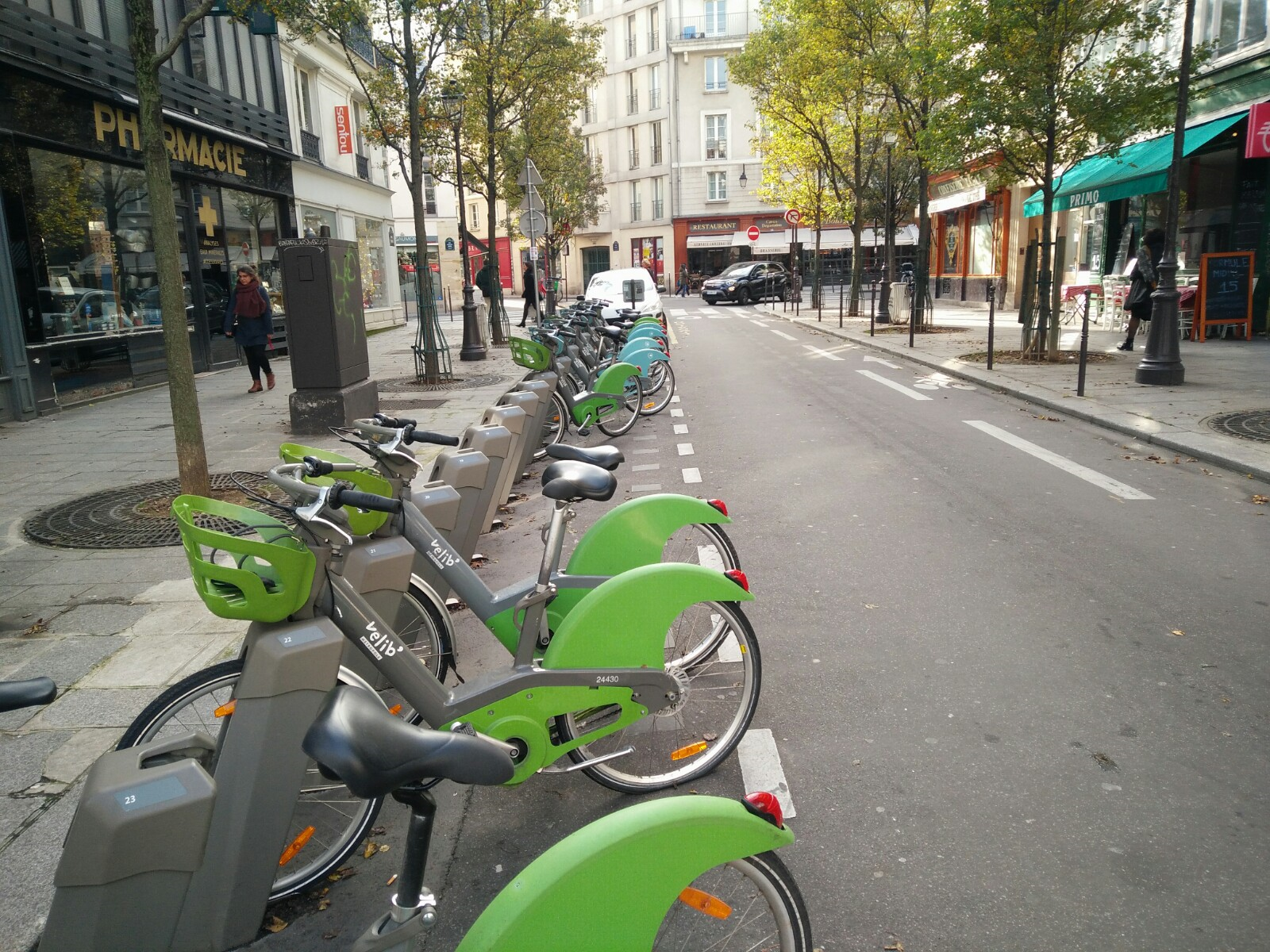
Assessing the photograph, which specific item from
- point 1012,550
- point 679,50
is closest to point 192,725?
point 1012,550

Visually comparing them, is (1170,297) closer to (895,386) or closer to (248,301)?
(895,386)

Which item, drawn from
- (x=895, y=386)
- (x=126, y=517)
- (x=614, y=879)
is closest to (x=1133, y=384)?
(x=895, y=386)

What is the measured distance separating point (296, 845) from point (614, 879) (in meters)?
1.59

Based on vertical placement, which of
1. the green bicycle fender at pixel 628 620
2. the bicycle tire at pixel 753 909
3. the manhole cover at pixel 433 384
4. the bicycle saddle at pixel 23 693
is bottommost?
the manhole cover at pixel 433 384

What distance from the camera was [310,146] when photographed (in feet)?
77.2

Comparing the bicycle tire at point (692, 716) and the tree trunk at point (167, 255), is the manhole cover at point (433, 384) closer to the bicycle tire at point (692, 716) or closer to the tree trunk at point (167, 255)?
the tree trunk at point (167, 255)

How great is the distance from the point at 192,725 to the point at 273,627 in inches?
23.6

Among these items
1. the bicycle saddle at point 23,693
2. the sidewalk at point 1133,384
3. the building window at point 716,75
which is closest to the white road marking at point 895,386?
the sidewalk at point 1133,384

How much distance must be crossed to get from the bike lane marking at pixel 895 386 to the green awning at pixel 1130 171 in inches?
173

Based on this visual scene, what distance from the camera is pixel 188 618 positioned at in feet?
16.7

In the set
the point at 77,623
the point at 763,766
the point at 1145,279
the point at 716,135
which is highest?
the point at 716,135

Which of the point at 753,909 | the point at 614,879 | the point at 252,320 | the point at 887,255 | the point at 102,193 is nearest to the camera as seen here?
the point at 614,879

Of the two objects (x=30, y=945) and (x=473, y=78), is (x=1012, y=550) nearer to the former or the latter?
(x=30, y=945)

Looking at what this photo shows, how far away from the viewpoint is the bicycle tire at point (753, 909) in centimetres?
202
